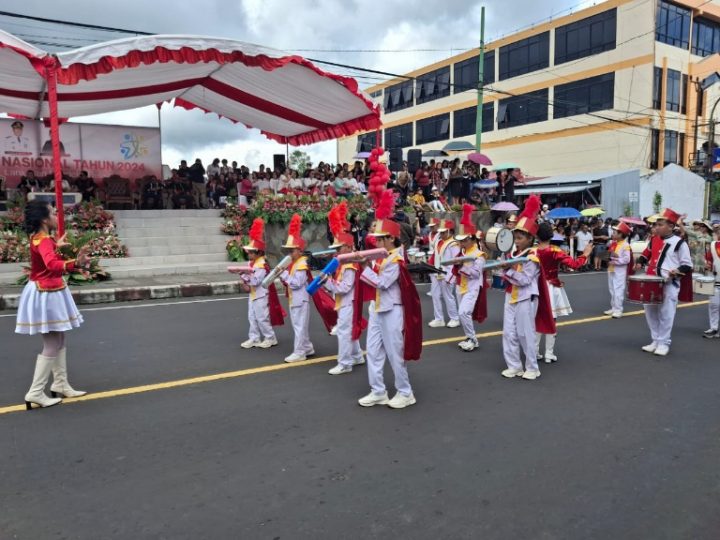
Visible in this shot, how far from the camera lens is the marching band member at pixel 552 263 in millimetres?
5809

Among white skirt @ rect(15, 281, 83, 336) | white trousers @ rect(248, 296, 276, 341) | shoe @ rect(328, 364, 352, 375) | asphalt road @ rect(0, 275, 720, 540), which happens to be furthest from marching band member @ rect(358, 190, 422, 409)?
white skirt @ rect(15, 281, 83, 336)

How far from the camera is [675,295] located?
22.0 feet

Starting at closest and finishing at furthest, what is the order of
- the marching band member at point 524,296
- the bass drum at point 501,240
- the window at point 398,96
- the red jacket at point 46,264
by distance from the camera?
the red jacket at point 46,264 → the marching band member at point 524,296 → the bass drum at point 501,240 → the window at point 398,96

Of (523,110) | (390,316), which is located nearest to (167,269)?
(390,316)

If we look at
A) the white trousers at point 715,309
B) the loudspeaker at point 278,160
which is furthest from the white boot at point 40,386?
the loudspeaker at point 278,160

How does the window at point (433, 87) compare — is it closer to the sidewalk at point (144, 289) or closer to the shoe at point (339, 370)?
the sidewalk at point (144, 289)

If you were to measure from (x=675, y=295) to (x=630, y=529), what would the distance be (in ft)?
15.4

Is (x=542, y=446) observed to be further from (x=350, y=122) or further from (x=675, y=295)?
(x=350, y=122)

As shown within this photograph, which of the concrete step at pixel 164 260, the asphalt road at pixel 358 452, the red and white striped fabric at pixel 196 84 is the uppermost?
the red and white striped fabric at pixel 196 84

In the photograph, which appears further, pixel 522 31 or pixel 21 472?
pixel 522 31

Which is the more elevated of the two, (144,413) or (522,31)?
(522,31)

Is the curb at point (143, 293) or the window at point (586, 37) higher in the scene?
the window at point (586, 37)

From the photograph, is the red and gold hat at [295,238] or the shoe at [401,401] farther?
the red and gold hat at [295,238]

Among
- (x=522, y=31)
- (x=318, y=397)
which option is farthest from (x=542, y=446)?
(x=522, y=31)
